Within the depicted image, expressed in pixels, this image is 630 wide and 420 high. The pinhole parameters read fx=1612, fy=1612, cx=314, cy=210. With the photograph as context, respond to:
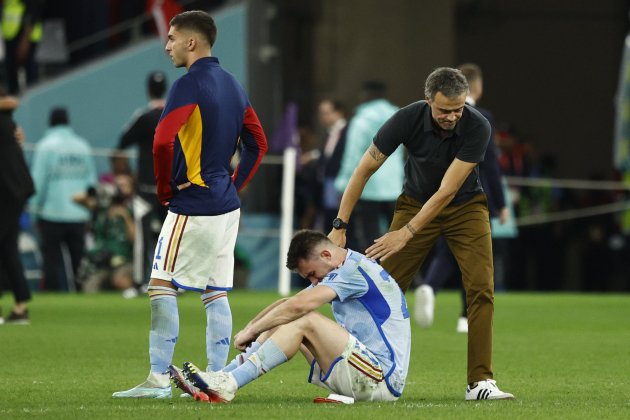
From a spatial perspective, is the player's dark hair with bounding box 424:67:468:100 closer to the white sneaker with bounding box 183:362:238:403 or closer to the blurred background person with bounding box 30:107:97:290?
the white sneaker with bounding box 183:362:238:403

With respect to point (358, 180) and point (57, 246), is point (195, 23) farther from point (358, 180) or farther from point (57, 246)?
point (57, 246)

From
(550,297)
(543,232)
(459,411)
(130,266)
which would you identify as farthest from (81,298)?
(459,411)

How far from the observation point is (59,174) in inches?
773

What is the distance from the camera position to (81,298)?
1831 cm

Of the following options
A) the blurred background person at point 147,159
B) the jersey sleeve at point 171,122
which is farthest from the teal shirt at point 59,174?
the jersey sleeve at point 171,122

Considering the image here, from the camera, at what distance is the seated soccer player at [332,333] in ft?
26.1

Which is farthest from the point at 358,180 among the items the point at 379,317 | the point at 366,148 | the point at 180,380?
the point at 366,148

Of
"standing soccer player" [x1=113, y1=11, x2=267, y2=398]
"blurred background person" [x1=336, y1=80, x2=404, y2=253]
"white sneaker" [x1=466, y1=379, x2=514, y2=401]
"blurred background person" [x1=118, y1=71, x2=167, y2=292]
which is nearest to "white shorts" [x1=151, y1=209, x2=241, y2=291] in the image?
"standing soccer player" [x1=113, y1=11, x2=267, y2=398]

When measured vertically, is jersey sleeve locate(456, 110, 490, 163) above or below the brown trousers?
above

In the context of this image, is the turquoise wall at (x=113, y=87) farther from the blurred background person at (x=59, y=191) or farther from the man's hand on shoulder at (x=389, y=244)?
the man's hand on shoulder at (x=389, y=244)

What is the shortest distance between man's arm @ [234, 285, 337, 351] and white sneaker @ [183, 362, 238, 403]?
0.80 ft

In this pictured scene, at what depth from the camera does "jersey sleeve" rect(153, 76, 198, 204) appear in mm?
8281

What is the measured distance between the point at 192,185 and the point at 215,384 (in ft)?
3.58

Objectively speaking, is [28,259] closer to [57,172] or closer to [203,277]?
[57,172]
